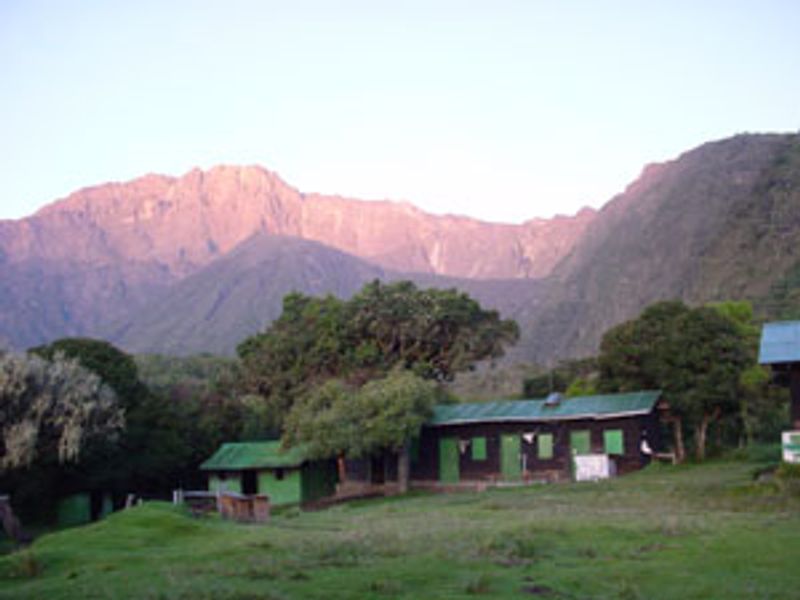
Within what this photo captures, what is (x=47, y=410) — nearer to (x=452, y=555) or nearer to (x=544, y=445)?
(x=544, y=445)

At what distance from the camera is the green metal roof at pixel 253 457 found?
45.1 m

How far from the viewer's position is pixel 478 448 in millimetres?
44844

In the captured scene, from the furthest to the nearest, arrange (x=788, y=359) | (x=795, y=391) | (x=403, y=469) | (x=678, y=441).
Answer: (x=403, y=469), (x=678, y=441), (x=795, y=391), (x=788, y=359)

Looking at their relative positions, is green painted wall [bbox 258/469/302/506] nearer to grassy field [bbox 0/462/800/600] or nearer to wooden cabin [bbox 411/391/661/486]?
wooden cabin [bbox 411/391/661/486]

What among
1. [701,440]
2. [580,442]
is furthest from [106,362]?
[701,440]

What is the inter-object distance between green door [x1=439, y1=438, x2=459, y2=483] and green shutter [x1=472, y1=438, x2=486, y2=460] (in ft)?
3.44

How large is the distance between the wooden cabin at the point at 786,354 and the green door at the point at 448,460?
744 inches

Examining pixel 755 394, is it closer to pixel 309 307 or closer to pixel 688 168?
pixel 309 307

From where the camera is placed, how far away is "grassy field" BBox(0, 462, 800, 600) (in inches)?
518

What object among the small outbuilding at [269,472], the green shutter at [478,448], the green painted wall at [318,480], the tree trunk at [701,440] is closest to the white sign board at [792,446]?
the tree trunk at [701,440]

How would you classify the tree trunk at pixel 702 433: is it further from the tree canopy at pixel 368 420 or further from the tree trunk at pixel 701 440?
the tree canopy at pixel 368 420

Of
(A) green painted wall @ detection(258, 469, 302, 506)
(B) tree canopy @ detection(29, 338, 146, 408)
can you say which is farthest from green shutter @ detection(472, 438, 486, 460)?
(B) tree canopy @ detection(29, 338, 146, 408)

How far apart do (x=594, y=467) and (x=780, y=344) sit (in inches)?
539

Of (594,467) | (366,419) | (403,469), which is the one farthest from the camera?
(403,469)
